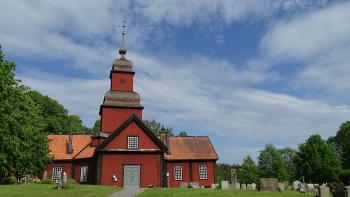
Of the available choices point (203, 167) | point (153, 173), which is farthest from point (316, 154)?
point (153, 173)

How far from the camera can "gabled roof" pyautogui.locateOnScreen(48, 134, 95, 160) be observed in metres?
41.9

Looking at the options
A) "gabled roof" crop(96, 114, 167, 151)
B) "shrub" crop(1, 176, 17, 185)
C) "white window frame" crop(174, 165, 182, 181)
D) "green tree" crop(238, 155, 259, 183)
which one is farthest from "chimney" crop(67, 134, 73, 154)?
"green tree" crop(238, 155, 259, 183)

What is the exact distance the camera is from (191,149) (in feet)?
143

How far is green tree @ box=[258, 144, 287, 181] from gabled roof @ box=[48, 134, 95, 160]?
96.3 ft

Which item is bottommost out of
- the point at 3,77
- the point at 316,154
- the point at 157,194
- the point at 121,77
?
the point at 157,194

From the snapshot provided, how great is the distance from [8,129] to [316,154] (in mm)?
30194

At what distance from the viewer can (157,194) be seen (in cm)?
2484

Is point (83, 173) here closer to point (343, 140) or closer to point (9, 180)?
point (9, 180)

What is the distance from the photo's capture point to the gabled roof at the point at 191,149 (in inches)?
1671

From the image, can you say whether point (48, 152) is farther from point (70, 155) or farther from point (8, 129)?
point (8, 129)

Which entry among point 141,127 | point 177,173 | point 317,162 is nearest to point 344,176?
point 317,162

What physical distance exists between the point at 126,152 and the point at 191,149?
839 cm

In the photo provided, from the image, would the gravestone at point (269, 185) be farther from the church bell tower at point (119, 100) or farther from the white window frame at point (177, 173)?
the church bell tower at point (119, 100)

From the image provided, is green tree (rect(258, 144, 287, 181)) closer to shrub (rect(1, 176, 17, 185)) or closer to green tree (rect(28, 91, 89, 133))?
green tree (rect(28, 91, 89, 133))
